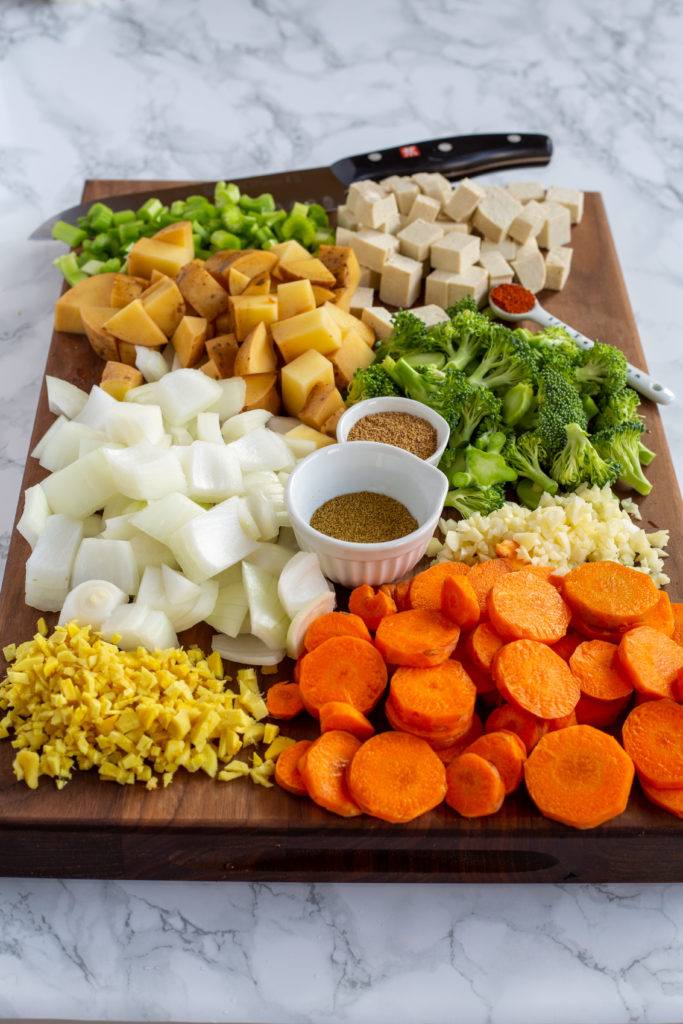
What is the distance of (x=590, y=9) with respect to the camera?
221 inches

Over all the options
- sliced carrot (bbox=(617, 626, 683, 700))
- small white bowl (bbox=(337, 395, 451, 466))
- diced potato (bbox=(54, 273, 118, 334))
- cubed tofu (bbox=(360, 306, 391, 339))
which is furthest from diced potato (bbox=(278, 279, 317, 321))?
sliced carrot (bbox=(617, 626, 683, 700))

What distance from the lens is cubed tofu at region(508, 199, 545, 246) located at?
375cm

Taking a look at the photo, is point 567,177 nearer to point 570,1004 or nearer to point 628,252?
point 628,252

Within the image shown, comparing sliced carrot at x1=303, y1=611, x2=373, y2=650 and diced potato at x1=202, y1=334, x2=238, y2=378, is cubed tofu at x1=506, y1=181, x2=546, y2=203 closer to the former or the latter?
diced potato at x1=202, y1=334, x2=238, y2=378

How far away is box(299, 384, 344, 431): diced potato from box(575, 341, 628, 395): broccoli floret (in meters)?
0.79

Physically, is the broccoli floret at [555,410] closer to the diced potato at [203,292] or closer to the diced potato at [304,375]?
the diced potato at [304,375]

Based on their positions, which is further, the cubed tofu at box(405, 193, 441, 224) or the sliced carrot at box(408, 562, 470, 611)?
the cubed tofu at box(405, 193, 441, 224)

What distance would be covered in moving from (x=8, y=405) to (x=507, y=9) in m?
3.81

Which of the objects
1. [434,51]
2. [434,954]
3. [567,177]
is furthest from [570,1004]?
[434,51]

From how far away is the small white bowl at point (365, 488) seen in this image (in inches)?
106

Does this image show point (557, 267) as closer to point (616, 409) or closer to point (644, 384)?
point (644, 384)

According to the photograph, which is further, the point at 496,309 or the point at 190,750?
the point at 496,309

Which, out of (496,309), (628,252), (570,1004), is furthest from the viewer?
(628,252)

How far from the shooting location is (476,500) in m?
2.96
